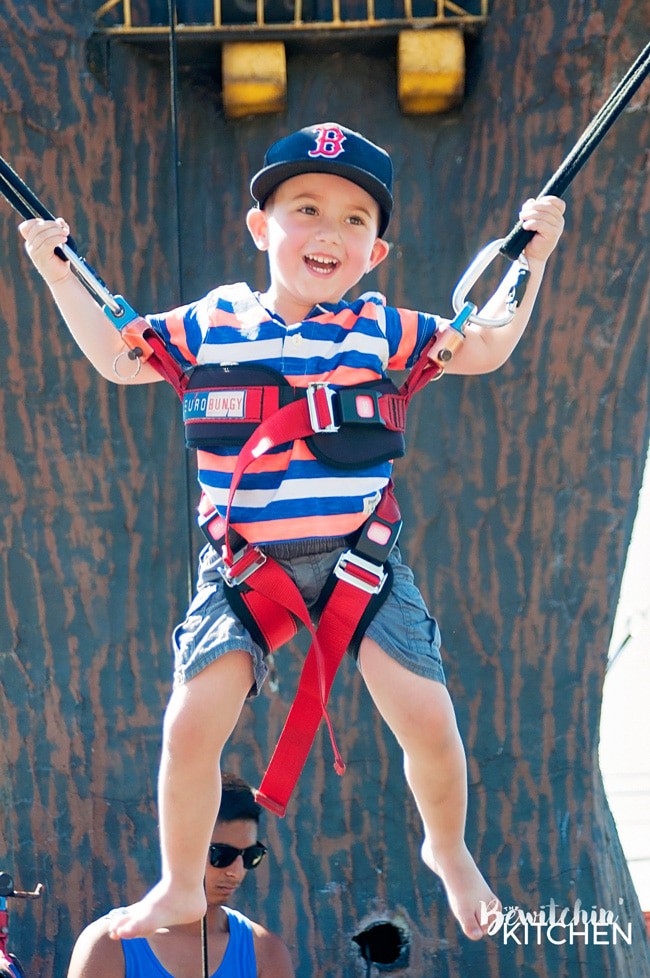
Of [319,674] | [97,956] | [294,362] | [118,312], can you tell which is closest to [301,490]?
[294,362]

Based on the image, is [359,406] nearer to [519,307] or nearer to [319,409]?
[319,409]

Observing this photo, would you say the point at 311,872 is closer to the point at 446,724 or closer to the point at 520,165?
the point at 446,724

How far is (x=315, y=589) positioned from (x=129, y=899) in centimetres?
160

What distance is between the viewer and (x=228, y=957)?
3.88m

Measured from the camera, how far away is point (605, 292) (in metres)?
4.27

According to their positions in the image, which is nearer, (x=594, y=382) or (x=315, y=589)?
→ (x=315, y=589)

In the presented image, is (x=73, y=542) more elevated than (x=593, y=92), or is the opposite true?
(x=593, y=92)

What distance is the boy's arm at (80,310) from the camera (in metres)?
2.99

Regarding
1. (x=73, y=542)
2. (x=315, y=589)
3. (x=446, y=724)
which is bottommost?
(x=446, y=724)

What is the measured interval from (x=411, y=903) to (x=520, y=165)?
6.84 ft

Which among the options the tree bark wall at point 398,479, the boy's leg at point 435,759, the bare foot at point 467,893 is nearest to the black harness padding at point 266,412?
the boy's leg at point 435,759

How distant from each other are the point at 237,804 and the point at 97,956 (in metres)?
0.52

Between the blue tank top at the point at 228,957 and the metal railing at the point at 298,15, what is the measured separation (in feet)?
7.80

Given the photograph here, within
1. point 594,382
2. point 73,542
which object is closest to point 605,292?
point 594,382
